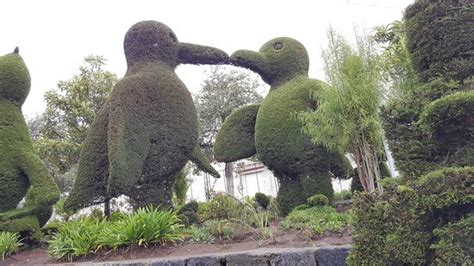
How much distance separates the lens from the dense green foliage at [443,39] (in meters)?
3.01

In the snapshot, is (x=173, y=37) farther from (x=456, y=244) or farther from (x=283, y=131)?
(x=456, y=244)

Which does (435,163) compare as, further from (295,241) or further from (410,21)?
(295,241)

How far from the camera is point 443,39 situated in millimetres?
3086

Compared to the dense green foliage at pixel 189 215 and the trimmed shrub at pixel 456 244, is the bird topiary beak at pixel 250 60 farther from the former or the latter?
the trimmed shrub at pixel 456 244

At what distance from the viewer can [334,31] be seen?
620cm

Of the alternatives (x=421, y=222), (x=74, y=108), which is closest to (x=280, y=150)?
(x=421, y=222)

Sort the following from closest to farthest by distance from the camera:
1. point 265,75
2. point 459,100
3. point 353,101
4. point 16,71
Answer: point 459,100 < point 353,101 < point 16,71 < point 265,75

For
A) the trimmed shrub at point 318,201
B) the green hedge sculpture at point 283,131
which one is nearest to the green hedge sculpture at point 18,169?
the green hedge sculpture at point 283,131

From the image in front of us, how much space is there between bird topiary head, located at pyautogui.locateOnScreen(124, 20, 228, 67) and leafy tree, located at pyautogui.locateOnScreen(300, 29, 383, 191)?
9.07 feet

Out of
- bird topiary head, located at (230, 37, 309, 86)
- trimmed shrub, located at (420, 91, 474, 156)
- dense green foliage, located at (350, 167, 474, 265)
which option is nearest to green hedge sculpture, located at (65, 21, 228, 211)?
bird topiary head, located at (230, 37, 309, 86)

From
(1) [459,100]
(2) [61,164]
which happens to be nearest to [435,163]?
(1) [459,100]

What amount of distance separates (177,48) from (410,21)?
4653 millimetres

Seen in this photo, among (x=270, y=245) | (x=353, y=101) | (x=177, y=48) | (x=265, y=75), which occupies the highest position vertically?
(x=177, y=48)

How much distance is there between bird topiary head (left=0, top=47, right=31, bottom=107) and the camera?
257 inches
